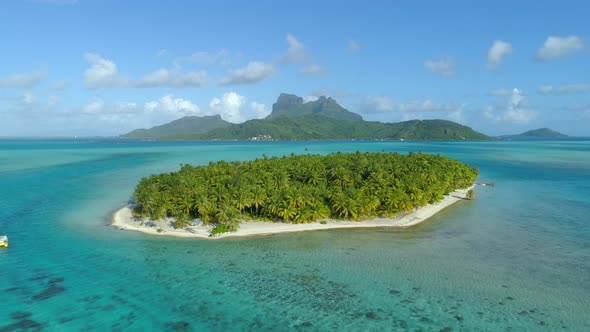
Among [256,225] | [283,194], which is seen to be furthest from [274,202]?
[256,225]

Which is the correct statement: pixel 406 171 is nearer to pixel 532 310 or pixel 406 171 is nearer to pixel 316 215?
pixel 316 215

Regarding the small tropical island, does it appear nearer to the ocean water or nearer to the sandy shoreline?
the sandy shoreline

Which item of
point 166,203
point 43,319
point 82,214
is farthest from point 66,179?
point 43,319

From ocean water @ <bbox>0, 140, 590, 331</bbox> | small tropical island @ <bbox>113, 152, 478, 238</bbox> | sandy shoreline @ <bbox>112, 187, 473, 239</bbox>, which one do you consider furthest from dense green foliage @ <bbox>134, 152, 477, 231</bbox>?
ocean water @ <bbox>0, 140, 590, 331</bbox>

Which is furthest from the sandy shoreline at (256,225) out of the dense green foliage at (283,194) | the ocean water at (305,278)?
the ocean water at (305,278)

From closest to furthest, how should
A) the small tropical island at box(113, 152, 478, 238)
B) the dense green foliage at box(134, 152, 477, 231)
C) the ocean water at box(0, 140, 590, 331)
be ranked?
the ocean water at box(0, 140, 590, 331)
the small tropical island at box(113, 152, 478, 238)
the dense green foliage at box(134, 152, 477, 231)

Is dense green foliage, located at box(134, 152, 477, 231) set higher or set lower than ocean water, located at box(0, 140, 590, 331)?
higher

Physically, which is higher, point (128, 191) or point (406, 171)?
point (406, 171)
